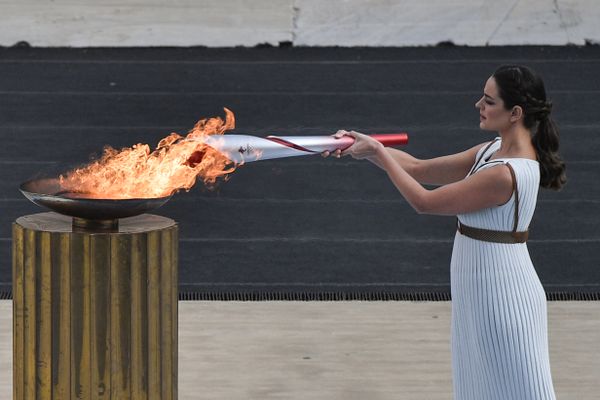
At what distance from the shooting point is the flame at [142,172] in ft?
11.5

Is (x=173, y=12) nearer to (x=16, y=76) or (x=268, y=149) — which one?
(x=16, y=76)

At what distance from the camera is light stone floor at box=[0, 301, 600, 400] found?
15.2 ft

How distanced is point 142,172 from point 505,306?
1109 mm

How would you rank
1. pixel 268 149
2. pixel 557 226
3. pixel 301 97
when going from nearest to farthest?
pixel 268 149 → pixel 557 226 → pixel 301 97

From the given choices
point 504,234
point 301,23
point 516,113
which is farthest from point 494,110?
point 301,23

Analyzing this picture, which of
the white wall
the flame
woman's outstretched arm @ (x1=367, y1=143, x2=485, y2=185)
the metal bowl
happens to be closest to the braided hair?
woman's outstretched arm @ (x1=367, y1=143, x2=485, y2=185)

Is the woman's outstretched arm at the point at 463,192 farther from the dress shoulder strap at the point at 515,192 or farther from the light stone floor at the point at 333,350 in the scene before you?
the light stone floor at the point at 333,350

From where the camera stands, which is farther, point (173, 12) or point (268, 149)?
point (173, 12)

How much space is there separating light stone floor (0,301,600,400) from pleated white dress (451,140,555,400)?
3.65ft

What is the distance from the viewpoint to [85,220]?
331 cm

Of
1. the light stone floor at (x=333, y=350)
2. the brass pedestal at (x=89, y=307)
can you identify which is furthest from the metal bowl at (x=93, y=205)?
the light stone floor at (x=333, y=350)

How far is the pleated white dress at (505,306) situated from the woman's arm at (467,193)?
0.04m

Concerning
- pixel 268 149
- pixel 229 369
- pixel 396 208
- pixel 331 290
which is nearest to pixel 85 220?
pixel 268 149

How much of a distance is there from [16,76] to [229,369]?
644 centimetres
